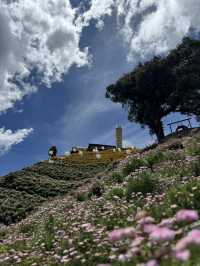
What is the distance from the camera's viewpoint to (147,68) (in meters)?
36.8

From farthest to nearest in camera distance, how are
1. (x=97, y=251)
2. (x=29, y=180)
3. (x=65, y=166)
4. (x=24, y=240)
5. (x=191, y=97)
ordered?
(x=65, y=166)
(x=191, y=97)
(x=29, y=180)
(x=24, y=240)
(x=97, y=251)

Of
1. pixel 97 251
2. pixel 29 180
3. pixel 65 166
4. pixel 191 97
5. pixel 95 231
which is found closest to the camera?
pixel 97 251

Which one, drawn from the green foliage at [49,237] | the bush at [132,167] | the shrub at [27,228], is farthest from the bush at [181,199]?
the bush at [132,167]

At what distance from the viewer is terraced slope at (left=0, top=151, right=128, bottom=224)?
20644mm

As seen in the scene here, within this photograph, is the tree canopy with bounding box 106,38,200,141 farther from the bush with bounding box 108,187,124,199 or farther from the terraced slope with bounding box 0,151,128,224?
the bush with bounding box 108,187,124,199

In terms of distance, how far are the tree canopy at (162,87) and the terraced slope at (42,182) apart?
5.83 metres

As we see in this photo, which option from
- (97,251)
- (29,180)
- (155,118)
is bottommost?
(97,251)

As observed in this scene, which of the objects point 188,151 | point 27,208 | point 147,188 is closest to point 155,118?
point 27,208

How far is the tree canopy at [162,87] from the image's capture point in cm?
3500

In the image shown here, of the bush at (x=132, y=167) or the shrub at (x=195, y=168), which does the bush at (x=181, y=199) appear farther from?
the bush at (x=132, y=167)

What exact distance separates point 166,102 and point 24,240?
2710 centimetres

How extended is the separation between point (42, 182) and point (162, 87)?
561 inches

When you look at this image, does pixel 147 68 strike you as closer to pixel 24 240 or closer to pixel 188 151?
pixel 188 151

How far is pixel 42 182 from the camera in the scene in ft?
89.2
